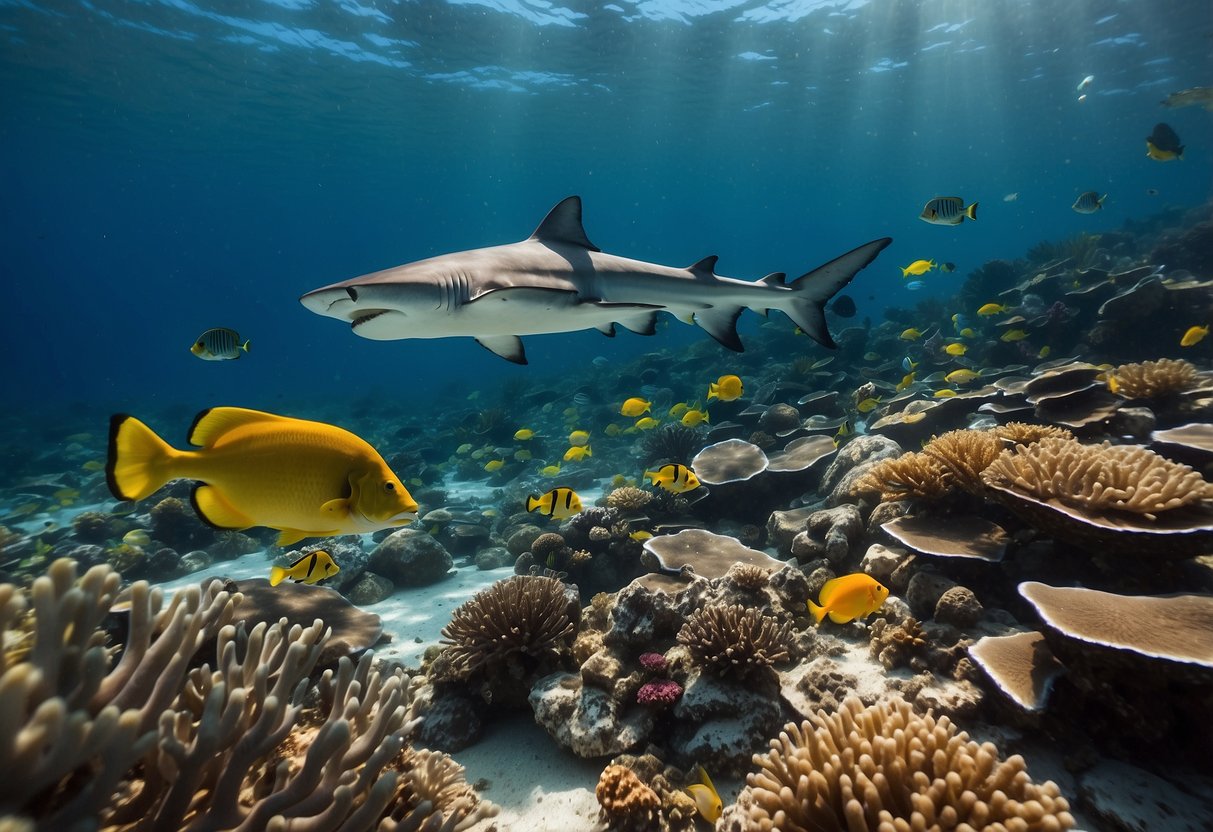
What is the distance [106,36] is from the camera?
1025 inches

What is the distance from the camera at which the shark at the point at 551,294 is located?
10.8ft

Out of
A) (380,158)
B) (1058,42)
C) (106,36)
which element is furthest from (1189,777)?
(380,158)

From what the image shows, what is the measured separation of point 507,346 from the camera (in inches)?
187

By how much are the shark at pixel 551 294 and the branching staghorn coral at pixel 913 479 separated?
129cm

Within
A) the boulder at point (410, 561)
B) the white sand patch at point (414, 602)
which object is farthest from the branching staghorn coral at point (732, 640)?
the boulder at point (410, 561)

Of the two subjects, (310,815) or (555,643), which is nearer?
(310,815)

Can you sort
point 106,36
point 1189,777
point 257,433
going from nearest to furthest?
point 257,433 → point 1189,777 → point 106,36

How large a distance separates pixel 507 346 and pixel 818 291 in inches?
128

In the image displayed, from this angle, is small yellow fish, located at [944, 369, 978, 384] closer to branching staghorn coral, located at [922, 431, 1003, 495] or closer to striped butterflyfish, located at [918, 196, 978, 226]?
striped butterflyfish, located at [918, 196, 978, 226]

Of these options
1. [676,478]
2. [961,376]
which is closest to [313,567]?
[676,478]

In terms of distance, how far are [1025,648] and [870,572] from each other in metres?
1.40

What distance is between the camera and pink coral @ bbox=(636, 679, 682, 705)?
375 cm

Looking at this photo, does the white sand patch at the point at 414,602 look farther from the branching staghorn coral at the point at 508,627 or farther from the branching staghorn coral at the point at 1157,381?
the branching staghorn coral at the point at 1157,381

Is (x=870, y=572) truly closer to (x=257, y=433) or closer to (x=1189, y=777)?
(x=1189, y=777)
